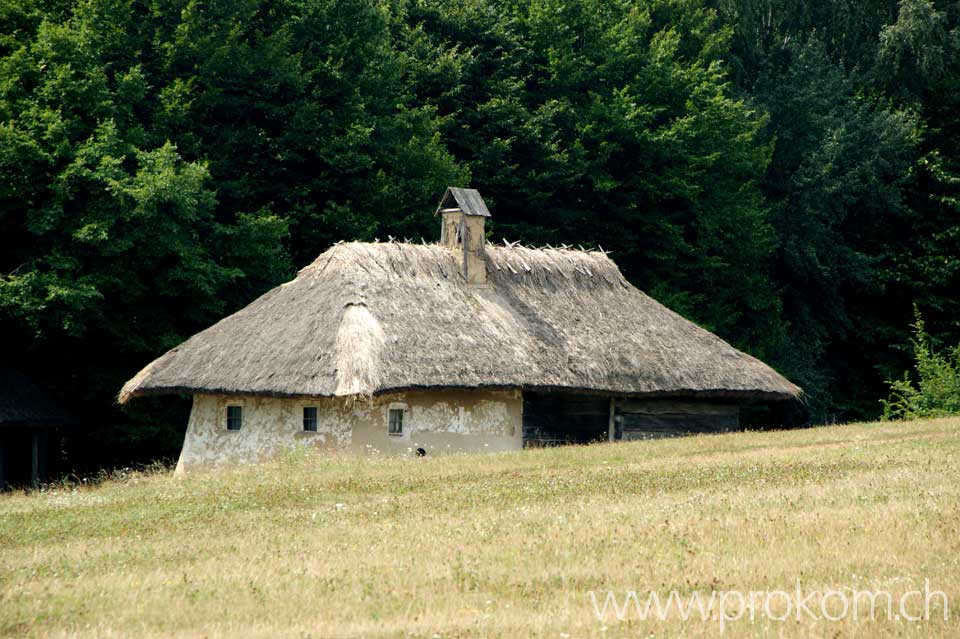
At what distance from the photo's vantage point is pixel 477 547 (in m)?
13.2

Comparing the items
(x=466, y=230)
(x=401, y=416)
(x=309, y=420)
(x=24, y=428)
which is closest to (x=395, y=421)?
(x=401, y=416)

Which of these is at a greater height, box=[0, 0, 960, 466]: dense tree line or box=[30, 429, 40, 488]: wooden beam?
box=[0, 0, 960, 466]: dense tree line

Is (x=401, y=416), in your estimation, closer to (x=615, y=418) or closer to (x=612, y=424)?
(x=612, y=424)

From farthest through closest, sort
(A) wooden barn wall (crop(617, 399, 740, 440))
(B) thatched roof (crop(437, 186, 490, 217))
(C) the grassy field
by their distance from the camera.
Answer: (B) thatched roof (crop(437, 186, 490, 217)) → (A) wooden barn wall (crop(617, 399, 740, 440)) → (C) the grassy field

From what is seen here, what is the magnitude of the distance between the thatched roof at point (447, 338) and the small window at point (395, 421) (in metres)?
1.17

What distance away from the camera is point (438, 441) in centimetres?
2602

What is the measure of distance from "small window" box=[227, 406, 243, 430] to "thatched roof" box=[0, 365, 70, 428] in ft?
16.1

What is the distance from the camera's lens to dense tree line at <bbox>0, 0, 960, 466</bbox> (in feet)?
92.1

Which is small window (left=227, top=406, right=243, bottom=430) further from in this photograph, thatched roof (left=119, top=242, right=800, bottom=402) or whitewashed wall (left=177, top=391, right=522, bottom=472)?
thatched roof (left=119, top=242, right=800, bottom=402)

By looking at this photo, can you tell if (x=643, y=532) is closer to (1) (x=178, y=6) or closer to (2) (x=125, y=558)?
(2) (x=125, y=558)

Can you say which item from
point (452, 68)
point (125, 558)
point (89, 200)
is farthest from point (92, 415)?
point (125, 558)

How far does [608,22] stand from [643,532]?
105 ft

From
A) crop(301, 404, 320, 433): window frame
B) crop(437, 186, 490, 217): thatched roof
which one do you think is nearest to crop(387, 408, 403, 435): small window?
crop(301, 404, 320, 433): window frame

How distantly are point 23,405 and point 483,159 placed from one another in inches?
652
